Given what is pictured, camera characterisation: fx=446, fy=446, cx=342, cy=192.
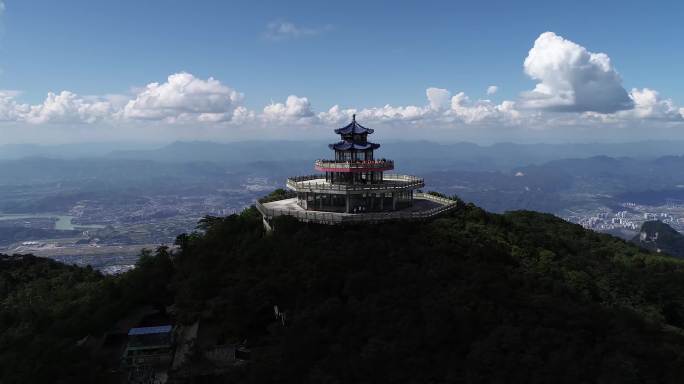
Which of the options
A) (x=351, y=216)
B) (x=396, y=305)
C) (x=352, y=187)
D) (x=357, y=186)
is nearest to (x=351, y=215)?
(x=351, y=216)

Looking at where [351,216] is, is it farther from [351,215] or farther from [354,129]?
[354,129]

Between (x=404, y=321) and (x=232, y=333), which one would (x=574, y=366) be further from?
(x=232, y=333)

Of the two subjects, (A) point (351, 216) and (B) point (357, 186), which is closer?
(A) point (351, 216)

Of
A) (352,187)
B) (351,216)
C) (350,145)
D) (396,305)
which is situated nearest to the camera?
(396,305)

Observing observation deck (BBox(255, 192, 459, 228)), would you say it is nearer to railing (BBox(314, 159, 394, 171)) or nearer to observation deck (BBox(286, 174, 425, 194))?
observation deck (BBox(286, 174, 425, 194))

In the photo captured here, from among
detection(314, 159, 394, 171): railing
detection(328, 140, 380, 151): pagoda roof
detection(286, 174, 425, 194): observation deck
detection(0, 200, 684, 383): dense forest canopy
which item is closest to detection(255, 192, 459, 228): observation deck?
detection(0, 200, 684, 383): dense forest canopy

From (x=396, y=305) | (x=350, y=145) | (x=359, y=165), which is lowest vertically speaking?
(x=396, y=305)
